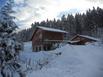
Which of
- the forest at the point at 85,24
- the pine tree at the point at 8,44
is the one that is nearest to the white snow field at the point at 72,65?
the pine tree at the point at 8,44

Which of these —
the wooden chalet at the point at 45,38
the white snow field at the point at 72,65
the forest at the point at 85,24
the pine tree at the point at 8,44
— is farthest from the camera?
the forest at the point at 85,24

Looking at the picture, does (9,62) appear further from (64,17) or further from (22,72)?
(64,17)

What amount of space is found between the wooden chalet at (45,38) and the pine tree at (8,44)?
36.7 meters

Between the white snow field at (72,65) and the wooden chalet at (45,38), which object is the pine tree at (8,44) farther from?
the wooden chalet at (45,38)

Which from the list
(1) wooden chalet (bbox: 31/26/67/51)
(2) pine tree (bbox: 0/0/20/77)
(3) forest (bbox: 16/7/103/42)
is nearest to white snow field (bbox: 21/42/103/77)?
(2) pine tree (bbox: 0/0/20/77)

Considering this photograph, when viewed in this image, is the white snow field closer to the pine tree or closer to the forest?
the pine tree

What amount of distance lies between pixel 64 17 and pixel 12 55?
347 ft

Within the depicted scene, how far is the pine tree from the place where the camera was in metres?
11.9

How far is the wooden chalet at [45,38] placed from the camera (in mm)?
50800

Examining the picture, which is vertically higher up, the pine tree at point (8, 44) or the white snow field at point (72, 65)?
the pine tree at point (8, 44)

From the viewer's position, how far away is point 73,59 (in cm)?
2566

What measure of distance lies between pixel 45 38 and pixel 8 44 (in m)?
40.0

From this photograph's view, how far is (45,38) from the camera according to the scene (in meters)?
51.8

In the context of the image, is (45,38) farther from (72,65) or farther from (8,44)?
(8,44)
